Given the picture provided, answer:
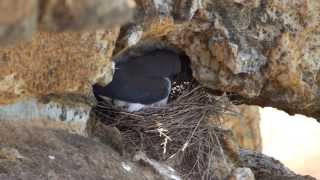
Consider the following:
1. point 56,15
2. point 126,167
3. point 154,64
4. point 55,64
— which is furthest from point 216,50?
point 56,15

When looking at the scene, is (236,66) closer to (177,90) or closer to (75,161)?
(177,90)

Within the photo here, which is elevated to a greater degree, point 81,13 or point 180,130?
point 81,13

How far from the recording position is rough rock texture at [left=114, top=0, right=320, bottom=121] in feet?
7.89

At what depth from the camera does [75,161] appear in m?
2.01

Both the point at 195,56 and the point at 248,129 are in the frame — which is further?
the point at 248,129

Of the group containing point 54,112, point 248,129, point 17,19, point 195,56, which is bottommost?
point 248,129

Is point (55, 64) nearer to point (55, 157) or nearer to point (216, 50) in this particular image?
point (55, 157)


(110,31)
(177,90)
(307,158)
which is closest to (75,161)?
(110,31)

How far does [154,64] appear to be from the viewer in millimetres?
2613

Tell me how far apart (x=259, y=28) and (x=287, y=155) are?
498cm

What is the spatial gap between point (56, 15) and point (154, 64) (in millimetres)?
1844

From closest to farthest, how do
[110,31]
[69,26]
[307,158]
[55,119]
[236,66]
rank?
[69,26] → [110,31] → [55,119] → [236,66] → [307,158]

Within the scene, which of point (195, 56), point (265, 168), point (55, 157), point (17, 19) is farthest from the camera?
point (265, 168)

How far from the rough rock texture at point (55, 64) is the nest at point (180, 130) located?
1.18 feet
